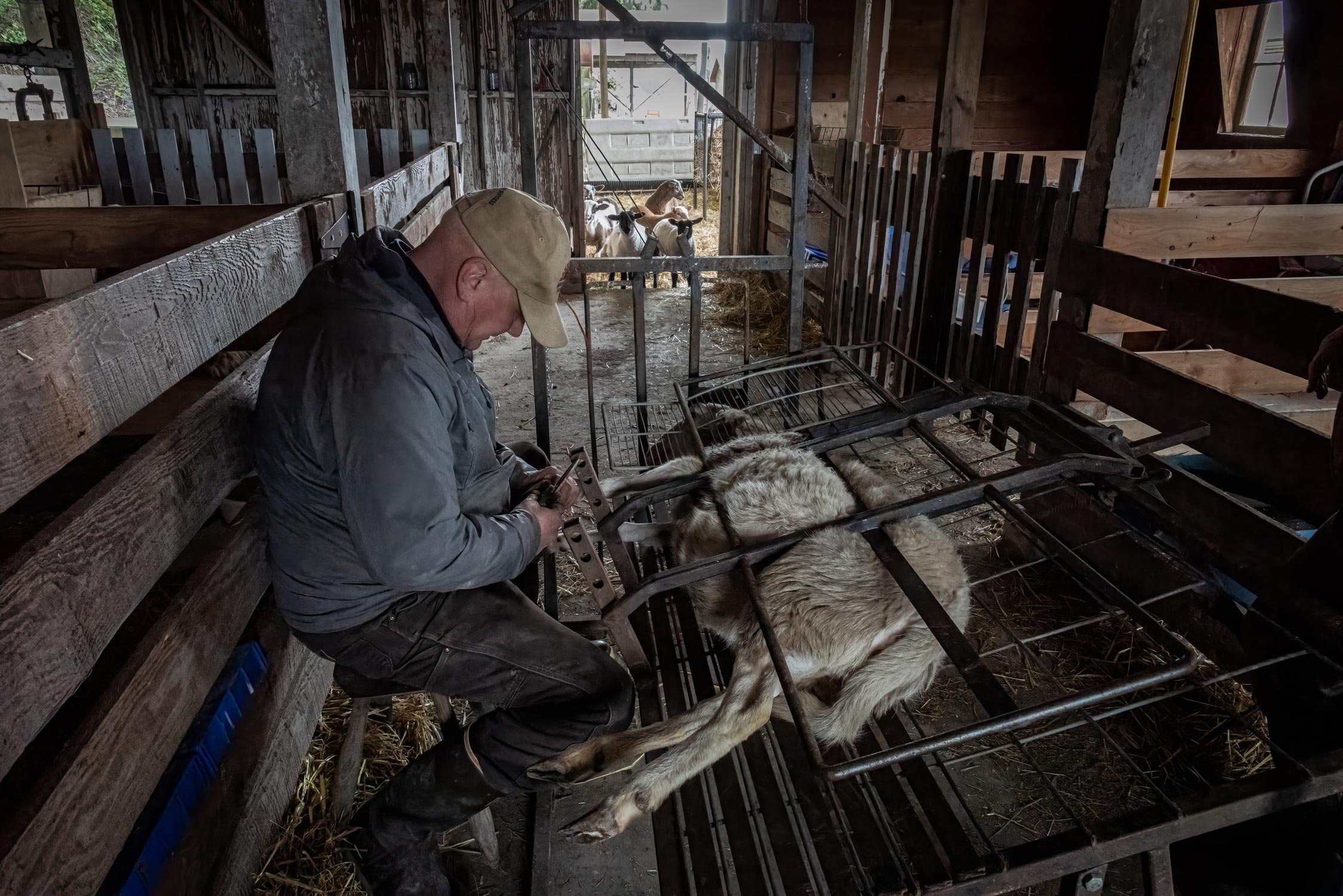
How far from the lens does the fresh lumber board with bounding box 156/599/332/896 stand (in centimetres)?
219

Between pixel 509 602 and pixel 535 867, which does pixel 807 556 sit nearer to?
pixel 509 602

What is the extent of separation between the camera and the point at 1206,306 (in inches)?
123

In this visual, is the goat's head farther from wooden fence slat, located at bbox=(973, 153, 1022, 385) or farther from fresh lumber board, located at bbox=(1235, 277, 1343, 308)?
fresh lumber board, located at bbox=(1235, 277, 1343, 308)

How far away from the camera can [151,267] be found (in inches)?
73.9

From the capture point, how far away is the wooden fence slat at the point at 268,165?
5219 millimetres

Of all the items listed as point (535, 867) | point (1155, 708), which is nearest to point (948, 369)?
point (1155, 708)

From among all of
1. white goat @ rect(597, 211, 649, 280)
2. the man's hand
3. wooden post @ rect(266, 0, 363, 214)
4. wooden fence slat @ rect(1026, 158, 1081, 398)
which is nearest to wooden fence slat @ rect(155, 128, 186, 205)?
wooden post @ rect(266, 0, 363, 214)

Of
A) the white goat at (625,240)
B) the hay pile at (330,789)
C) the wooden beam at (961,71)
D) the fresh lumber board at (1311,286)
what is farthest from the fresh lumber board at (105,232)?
the white goat at (625,240)

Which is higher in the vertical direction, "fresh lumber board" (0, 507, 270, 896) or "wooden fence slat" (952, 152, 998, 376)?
"wooden fence slat" (952, 152, 998, 376)

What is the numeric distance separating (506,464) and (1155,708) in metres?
2.93

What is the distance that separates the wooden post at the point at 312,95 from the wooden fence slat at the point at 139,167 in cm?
320

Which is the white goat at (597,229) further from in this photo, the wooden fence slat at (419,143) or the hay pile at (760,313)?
the wooden fence slat at (419,143)

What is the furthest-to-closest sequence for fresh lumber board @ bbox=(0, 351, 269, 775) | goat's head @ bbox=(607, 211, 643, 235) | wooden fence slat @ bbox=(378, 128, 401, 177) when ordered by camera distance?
goat's head @ bbox=(607, 211, 643, 235) → wooden fence slat @ bbox=(378, 128, 401, 177) → fresh lumber board @ bbox=(0, 351, 269, 775)

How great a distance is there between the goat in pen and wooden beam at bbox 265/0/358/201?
2.08 meters
